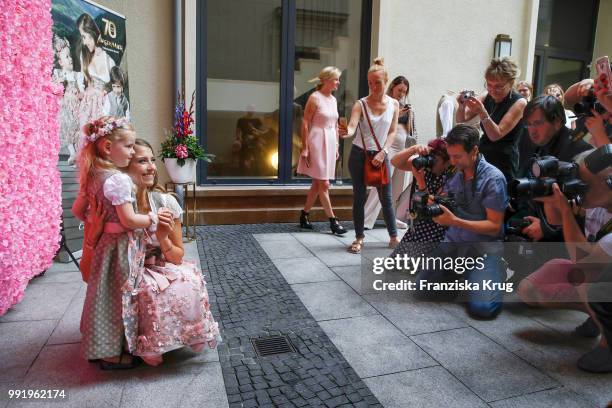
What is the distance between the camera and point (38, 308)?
9.45 feet

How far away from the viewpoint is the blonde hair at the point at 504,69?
316cm

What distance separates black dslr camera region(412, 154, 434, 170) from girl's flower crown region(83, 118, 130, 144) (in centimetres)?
213

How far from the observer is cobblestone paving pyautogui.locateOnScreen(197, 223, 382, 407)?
1.97m

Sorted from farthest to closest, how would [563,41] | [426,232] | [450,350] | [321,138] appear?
[563,41], [321,138], [426,232], [450,350]

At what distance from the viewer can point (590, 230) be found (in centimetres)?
246

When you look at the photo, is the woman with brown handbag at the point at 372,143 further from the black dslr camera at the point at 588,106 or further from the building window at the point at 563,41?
the building window at the point at 563,41

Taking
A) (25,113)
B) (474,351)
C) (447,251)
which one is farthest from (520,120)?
(25,113)

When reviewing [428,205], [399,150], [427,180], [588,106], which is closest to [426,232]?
[427,180]

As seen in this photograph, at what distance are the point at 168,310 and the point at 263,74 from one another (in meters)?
4.35

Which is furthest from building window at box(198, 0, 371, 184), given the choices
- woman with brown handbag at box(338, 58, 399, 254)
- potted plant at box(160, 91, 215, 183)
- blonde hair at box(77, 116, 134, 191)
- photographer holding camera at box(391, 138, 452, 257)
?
blonde hair at box(77, 116, 134, 191)

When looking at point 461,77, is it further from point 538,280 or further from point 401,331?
point 401,331

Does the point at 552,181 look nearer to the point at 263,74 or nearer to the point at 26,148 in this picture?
the point at 26,148

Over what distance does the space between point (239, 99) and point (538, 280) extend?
4296 mm

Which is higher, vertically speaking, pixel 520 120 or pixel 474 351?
pixel 520 120
